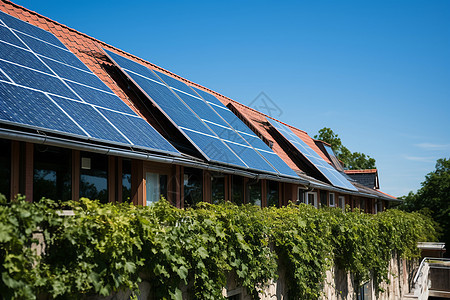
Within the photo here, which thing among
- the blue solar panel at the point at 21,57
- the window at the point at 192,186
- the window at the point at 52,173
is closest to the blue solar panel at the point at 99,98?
the blue solar panel at the point at 21,57

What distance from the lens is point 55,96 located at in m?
8.95

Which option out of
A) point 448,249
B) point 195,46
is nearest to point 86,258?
point 195,46

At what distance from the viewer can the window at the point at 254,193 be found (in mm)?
15680

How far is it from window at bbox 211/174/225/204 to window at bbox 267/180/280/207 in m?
3.26

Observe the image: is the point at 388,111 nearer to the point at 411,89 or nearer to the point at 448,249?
the point at 411,89

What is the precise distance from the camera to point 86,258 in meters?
5.16

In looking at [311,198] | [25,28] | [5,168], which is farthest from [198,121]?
[311,198]

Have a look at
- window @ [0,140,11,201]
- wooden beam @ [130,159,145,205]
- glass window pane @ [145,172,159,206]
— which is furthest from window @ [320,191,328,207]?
window @ [0,140,11,201]

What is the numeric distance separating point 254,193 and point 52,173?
845 cm

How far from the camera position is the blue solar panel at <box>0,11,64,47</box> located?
1102cm

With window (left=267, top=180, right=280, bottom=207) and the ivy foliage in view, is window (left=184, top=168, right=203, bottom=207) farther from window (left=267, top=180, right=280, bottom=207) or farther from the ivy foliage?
window (left=267, top=180, right=280, bottom=207)

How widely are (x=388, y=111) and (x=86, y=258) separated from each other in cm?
3662

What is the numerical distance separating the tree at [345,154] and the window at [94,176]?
5986 centimetres

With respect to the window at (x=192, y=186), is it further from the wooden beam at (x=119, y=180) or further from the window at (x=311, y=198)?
the window at (x=311, y=198)
